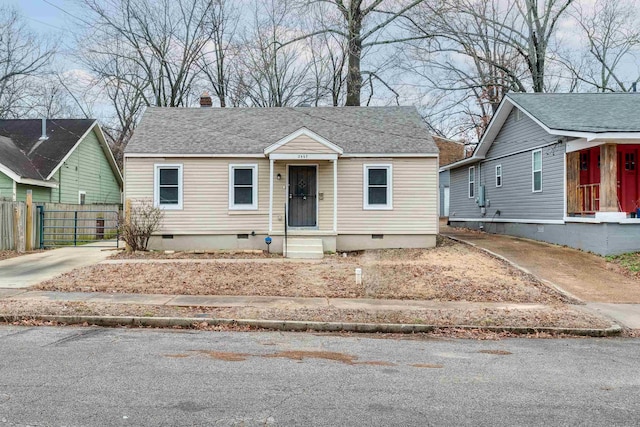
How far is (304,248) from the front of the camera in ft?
51.8

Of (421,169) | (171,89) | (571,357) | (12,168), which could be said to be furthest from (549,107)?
(171,89)

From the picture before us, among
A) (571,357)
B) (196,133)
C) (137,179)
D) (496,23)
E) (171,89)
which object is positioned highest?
(496,23)

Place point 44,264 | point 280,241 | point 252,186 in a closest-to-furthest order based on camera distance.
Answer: point 44,264 < point 280,241 < point 252,186

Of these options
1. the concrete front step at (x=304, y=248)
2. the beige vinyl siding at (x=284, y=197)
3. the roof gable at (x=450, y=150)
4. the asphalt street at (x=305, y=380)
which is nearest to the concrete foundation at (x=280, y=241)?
the beige vinyl siding at (x=284, y=197)

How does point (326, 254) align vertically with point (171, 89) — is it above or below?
below

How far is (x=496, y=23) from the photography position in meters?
28.5

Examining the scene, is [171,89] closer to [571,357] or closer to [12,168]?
[12,168]

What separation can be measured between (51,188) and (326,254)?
14.4m

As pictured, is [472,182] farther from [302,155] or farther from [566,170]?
[302,155]

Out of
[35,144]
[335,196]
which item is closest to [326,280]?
[335,196]

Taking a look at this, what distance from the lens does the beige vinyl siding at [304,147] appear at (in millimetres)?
16266

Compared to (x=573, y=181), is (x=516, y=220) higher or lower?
lower

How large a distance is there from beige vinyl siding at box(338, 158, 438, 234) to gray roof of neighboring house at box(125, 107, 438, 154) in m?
0.61

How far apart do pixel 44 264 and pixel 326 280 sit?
800 centimetres
